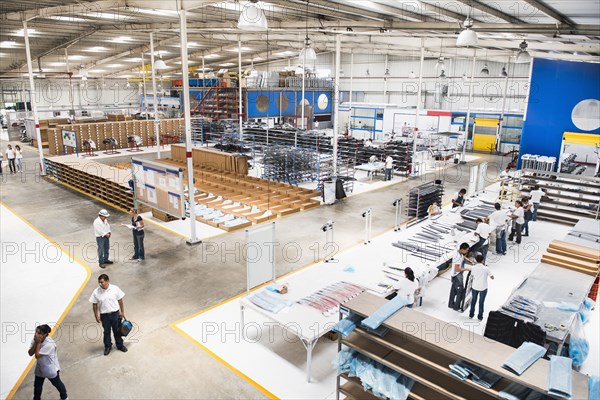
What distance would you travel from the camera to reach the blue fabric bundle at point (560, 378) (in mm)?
3230

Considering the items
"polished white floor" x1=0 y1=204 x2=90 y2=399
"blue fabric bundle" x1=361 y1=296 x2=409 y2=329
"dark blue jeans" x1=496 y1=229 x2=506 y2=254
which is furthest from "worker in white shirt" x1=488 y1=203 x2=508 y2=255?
"polished white floor" x1=0 y1=204 x2=90 y2=399

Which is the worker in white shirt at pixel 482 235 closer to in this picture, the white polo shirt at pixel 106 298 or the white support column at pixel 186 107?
the white support column at pixel 186 107

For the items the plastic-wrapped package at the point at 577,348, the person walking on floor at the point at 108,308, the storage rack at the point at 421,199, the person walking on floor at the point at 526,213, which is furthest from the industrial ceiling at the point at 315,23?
the plastic-wrapped package at the point at 577,348

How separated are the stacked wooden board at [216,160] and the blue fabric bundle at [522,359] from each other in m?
14.3

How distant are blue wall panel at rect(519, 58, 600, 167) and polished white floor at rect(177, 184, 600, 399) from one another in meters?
6.96

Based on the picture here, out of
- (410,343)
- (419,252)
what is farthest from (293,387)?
(419,252)

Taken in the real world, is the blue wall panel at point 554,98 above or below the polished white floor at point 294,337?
above

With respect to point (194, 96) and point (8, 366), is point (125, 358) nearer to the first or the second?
point (8, 366)

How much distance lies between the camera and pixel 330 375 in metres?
5.89

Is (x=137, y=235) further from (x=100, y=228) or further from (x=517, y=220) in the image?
(x=517, y=220)

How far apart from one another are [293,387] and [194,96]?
92.0 ft

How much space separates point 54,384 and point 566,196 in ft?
47.4

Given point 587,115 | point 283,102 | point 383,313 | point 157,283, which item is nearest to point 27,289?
point 157,283

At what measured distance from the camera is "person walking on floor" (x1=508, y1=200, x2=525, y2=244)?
10.8 meters
